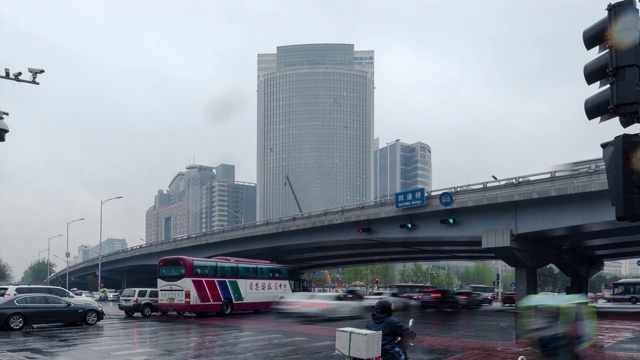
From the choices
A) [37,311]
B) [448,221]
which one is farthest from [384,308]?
[448,221]

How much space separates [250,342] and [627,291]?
49524 mm

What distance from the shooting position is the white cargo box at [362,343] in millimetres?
7445

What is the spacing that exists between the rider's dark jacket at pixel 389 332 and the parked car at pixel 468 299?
1468 inches

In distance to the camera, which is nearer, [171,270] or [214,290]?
[171,270]

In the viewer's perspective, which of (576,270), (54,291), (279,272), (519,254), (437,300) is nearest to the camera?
(54,291)

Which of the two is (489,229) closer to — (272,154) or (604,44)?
(604,44)

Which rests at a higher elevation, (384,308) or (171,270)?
(384,308)

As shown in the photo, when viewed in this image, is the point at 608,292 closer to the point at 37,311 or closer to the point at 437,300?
the point at 437,300

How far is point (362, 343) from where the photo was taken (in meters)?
7.46

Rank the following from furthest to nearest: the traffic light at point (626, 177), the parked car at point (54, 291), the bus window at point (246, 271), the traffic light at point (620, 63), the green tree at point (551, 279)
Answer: the green tree at point (551, 279) → the bus window at point (246, 271) → the parked car at point (54, 291) → the traffic light at point (626, 177) → the traffic light at point (620, 63)

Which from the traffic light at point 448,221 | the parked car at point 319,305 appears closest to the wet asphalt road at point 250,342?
the parked car at point 319,305

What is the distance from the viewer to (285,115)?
200 m

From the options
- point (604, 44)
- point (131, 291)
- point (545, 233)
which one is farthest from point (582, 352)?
point (131, 291)

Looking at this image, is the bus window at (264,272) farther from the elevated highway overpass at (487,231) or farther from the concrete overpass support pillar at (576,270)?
the concrete overpass support pillar at (576,270)
